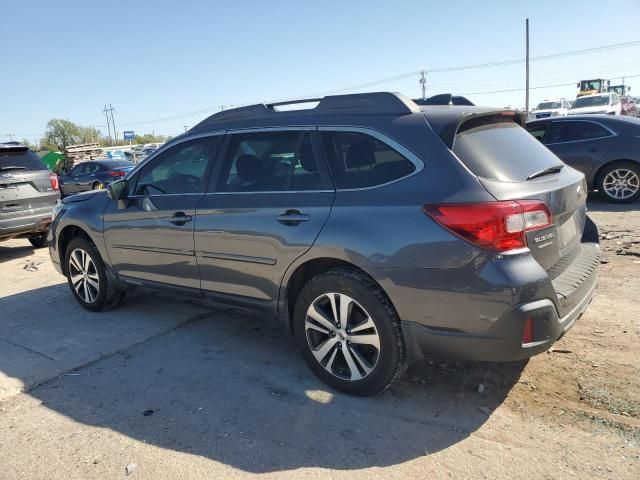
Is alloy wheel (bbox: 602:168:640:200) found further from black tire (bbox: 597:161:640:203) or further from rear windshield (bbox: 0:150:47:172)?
rear windshield (bbox: 0:150:47:172)

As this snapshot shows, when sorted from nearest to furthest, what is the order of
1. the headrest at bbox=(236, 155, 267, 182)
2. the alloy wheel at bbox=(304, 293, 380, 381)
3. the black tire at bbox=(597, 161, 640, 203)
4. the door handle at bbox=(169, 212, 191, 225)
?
the alloy wheel at bbox=(304, 293, 380, 381), the headrest at bbox=(236, 155, 267, 182), the door handle at bbox=(169, 212, 191, 225), the black tire at bbox=(597, 161, 640, 203)

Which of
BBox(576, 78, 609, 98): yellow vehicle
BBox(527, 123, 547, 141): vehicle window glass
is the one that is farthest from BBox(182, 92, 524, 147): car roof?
BBox(576, 78, 609, 98): yellow vehicle

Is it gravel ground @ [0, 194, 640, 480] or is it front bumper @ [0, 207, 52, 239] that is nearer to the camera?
gravel ground @ [0, 194, 640, 480]

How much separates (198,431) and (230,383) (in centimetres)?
59

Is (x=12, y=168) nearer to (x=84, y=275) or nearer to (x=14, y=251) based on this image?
(x=14, y=251)

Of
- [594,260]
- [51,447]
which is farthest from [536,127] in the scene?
[51,447]

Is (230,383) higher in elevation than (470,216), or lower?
lower

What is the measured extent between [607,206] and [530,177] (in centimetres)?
693

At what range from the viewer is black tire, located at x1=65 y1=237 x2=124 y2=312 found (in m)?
5.08

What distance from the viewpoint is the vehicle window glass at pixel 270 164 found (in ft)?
11.5

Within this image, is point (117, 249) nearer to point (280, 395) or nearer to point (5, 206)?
point (280, 395)

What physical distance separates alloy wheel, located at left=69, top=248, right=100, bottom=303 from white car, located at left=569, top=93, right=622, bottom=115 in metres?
25.7

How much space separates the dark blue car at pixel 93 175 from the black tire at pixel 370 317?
51.3 ft

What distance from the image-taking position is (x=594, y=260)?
3.48 meters
